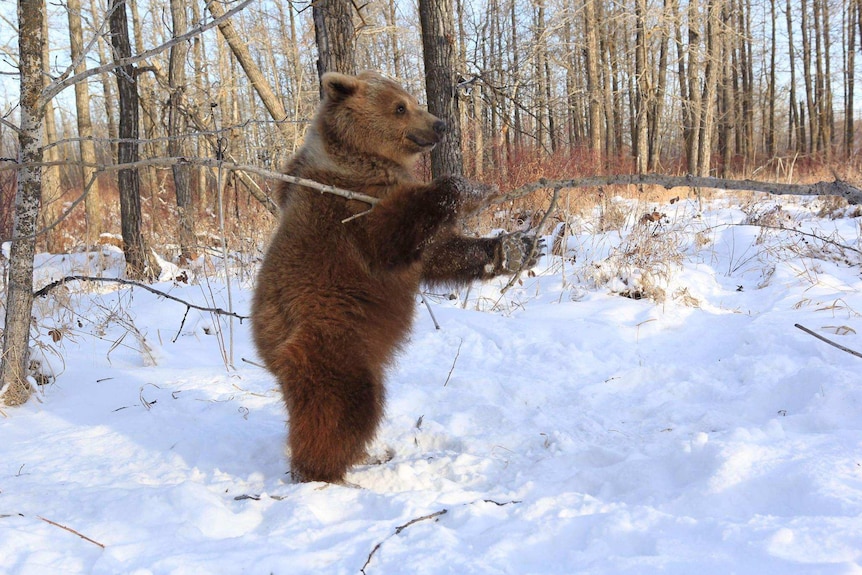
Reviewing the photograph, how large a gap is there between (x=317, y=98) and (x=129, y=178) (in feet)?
25.2

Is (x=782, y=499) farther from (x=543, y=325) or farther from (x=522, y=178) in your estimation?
(x=522, y=178)

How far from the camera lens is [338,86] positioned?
3328 mm

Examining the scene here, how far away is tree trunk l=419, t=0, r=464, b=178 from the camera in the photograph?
6.54 m

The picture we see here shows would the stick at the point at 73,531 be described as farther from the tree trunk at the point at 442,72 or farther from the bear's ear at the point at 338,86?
the tree trunk at the point at 442,72

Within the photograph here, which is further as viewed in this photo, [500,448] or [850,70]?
[850,70]

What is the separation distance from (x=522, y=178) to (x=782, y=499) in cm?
946

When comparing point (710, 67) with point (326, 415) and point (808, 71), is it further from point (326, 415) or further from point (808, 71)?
point (326, 415)

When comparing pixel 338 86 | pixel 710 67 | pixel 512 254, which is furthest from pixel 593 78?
pixel 512 254

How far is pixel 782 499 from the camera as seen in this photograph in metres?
2.08

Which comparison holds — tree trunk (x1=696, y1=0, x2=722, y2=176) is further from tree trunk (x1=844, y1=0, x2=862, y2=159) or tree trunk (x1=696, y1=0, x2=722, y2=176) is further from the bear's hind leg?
the bear's hind leg

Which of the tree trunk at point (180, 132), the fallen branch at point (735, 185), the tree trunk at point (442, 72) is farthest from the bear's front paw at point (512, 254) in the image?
the tree trunk at point (180, 132)

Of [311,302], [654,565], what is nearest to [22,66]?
[311,302]

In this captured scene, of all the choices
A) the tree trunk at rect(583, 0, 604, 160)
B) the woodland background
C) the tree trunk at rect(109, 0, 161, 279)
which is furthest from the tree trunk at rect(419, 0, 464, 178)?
the tree trunk at rect(583, 0, 604, 160)

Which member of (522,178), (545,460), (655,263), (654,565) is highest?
(522,178)
